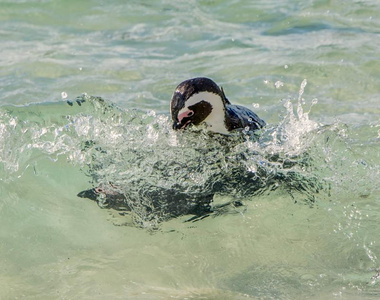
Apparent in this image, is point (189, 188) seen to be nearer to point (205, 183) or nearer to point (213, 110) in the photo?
point (205, 183)

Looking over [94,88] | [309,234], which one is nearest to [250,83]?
[94,88]

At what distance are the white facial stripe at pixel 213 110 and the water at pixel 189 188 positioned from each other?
11 cm

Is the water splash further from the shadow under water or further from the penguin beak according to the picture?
the penguin beak

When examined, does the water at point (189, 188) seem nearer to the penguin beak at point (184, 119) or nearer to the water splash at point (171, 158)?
the water splash at point (171, 158)

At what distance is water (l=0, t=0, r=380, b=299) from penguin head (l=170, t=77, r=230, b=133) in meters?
0.15

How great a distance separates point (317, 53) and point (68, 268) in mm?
5093

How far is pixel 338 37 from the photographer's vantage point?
927cm

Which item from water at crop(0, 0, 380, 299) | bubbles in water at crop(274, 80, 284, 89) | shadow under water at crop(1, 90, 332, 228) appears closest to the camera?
water at crop(0, 0, 380, 299)

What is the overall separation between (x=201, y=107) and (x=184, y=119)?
0.15 m

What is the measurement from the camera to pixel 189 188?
5316mm

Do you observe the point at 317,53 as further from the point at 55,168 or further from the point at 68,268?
the point at 68,268

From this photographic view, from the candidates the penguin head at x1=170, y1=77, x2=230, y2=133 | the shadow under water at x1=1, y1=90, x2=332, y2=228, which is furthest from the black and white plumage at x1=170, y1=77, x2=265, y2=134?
the shadow under water at x1=1, y1=90, x2=332, y2=228

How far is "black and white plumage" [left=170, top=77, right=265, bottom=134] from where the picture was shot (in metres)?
5.09

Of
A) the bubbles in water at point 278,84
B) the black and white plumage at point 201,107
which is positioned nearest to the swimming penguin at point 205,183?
the black and white plumage at point 201,107
